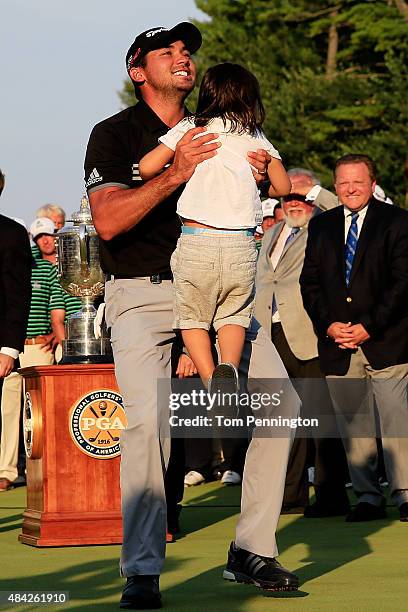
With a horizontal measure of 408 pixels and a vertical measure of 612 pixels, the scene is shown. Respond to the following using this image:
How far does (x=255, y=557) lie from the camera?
20.2ft

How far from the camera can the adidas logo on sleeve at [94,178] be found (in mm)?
6246

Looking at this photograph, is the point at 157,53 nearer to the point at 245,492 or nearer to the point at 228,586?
the point at 245,492

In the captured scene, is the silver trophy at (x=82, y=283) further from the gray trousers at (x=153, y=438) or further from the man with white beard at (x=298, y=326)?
the gray trousers at (x=153, y=438)

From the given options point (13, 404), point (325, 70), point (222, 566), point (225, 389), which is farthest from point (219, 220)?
point (325, 70)

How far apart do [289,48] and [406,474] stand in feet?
126

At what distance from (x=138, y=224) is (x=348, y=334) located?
3619mm

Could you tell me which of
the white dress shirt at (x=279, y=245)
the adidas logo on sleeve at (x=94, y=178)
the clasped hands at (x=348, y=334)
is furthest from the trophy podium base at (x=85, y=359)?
the white dress shirt at (x=279, y=245)

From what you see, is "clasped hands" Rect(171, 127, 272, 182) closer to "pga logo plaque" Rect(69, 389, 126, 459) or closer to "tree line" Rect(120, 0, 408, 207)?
"pga logo plaque" Rect(69, 389, 126, 459)

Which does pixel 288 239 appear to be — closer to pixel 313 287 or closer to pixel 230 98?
pixel 313 287

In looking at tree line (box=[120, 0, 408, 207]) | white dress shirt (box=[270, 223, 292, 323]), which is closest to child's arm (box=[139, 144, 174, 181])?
white dress shirt (box=[270, 223, 292, 323])

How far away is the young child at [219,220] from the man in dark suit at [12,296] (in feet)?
7.89

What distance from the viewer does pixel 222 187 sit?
607 cm

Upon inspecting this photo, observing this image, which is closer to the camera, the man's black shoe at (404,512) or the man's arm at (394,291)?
the man's black shoe at (404,512)

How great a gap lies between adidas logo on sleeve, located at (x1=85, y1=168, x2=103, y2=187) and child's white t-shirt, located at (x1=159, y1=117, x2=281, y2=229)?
1.02ft
